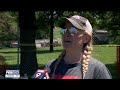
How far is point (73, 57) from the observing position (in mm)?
1803

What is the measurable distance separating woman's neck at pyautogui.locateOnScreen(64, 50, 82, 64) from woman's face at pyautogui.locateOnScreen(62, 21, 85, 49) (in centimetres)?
4

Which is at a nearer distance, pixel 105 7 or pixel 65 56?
pixel 105 7

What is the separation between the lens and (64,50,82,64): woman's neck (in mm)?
1787

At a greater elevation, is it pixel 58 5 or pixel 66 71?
pixel 58 5

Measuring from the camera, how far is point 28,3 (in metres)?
1.08

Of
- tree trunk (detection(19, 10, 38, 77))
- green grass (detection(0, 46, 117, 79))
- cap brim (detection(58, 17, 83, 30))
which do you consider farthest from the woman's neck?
green grass (detection(0, 46, 117, 79))

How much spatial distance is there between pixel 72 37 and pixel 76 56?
4.1 inches

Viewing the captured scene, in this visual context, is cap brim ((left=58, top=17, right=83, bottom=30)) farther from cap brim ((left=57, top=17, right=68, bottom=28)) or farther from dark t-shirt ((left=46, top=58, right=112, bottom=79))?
dark t-shirt ((left=46, top=58, right=112, bottom=79))

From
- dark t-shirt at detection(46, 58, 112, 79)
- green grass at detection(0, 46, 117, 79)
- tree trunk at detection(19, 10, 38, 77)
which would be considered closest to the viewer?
dark t-shirt at detection(46, 58, 112, 79)
